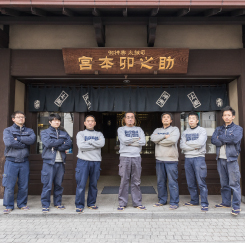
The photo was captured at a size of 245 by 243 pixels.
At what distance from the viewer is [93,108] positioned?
19.1ft

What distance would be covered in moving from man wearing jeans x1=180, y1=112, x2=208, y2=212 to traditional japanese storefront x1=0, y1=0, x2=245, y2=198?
1052 mm

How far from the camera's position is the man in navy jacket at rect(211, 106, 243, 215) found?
174 inches

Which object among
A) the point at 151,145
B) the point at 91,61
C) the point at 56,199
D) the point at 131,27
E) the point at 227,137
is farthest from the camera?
the point at 151,145

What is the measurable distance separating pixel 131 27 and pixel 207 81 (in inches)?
107

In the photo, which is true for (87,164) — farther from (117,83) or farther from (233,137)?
(233,137)

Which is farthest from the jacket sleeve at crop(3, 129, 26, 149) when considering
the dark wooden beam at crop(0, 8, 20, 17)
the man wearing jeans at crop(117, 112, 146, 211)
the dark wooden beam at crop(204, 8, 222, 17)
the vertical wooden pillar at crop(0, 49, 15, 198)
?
the dark wooden beam at crop(204, 8, 222, 17)

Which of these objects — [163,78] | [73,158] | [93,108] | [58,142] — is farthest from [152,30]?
[73,158]

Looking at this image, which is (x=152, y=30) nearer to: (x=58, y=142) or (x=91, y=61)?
(x=91, y=61)

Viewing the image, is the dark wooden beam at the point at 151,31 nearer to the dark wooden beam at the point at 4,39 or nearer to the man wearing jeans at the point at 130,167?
the man wearing jeans at the point at 130,167

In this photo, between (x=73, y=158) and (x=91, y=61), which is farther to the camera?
(x=73, y=158)

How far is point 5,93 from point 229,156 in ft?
19.0

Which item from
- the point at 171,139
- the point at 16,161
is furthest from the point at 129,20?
the point at 16,161

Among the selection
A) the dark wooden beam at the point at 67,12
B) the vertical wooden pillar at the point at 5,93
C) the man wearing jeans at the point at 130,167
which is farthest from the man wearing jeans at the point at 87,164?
the dark wooden beam at the point at 67,12

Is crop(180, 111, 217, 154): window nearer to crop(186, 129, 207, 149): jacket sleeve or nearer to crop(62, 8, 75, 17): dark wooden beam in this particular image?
crop(186, 129, 207, 149): jacket sleeve
